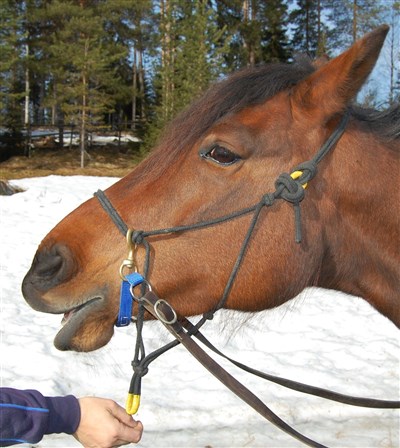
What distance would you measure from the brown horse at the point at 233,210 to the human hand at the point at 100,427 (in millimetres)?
305

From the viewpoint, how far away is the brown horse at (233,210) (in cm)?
214

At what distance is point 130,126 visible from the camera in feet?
125

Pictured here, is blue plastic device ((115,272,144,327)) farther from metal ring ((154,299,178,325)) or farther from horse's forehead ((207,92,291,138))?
horse's forehead ((207,92,291,138))

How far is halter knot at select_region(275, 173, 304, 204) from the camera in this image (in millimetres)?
2172

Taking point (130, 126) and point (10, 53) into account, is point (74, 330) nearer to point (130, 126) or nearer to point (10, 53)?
point (10, 53)

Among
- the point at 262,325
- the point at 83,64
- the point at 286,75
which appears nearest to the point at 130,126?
the point at 83,64

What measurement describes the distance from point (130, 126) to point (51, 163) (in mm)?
10395

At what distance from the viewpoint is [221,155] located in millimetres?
2191

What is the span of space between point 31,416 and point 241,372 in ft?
11.6

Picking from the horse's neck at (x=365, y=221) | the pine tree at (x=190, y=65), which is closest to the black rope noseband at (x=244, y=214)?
the horse's neck at (x=365, y=221)

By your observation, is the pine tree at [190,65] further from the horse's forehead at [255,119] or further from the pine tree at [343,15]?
the horse's forehead at [255,119]

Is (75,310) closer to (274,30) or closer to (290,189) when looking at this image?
(290,189)

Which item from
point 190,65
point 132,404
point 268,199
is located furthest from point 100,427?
point 190,65

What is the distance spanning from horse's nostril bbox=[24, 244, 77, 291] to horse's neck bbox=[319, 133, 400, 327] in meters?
1.19
